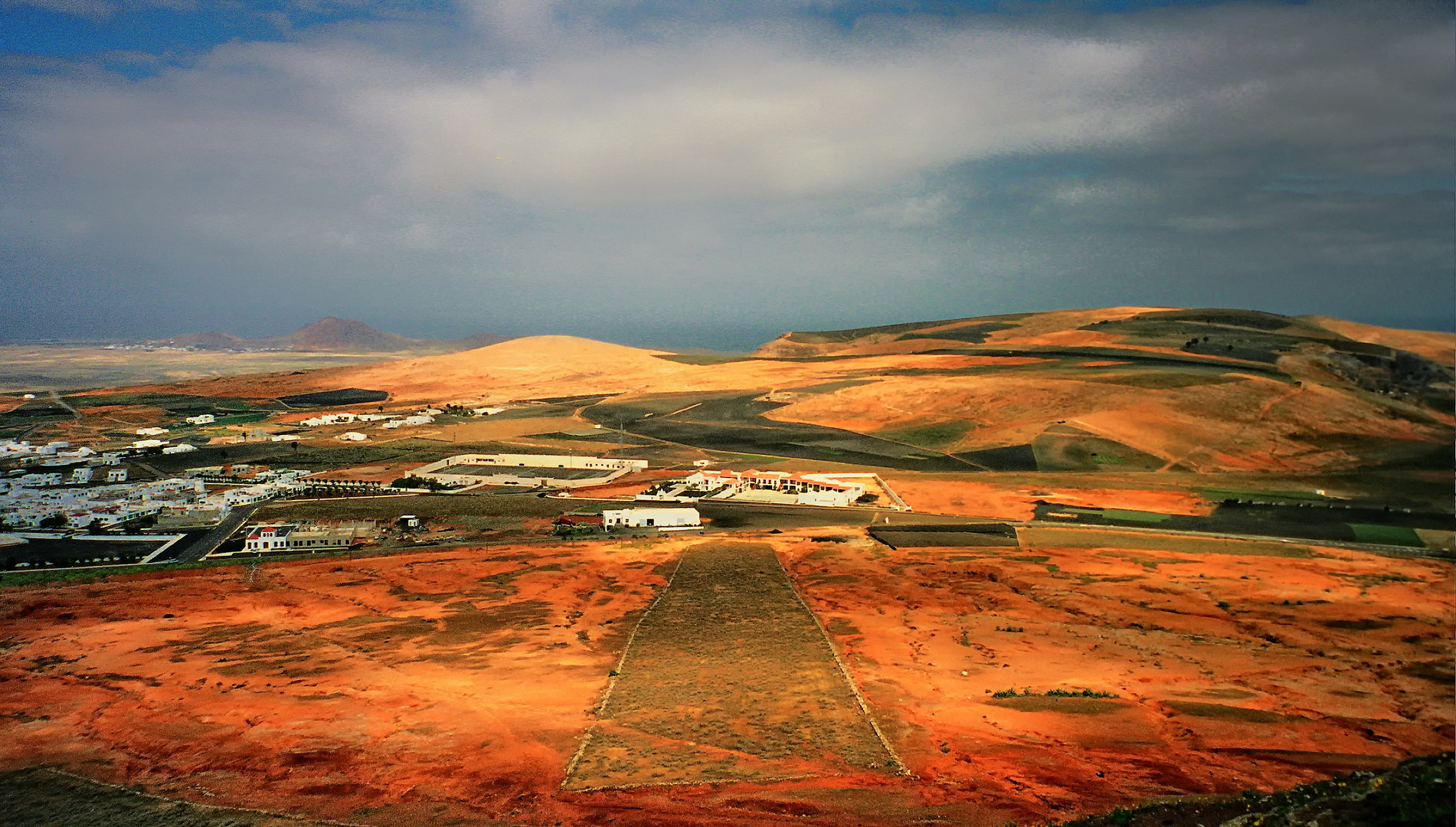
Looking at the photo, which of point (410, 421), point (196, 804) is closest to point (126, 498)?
point (410, 421)

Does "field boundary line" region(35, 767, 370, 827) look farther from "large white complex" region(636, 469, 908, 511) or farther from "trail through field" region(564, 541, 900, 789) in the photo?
"large white complex" region(636, 469, 908, 511)

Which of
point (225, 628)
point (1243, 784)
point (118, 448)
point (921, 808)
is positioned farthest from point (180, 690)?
point (118, 448)

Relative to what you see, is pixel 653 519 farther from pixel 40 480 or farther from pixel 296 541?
pixel 40 480

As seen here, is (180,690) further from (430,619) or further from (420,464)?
(420,464)

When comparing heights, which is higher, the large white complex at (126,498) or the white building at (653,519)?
the large white complex at (126,498)

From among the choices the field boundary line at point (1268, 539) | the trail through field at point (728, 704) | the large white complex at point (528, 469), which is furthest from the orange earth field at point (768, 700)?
the large white complex at point (528, 469)

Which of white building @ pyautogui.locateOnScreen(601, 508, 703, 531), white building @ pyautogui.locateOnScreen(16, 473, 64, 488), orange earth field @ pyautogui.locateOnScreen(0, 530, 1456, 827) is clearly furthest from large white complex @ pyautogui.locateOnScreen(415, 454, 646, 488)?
white building @ pyautogui.locateOnScreen(16, 473, 64, 488)

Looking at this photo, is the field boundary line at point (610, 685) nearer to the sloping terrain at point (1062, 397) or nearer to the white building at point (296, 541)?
the white building at point (296, 541)
